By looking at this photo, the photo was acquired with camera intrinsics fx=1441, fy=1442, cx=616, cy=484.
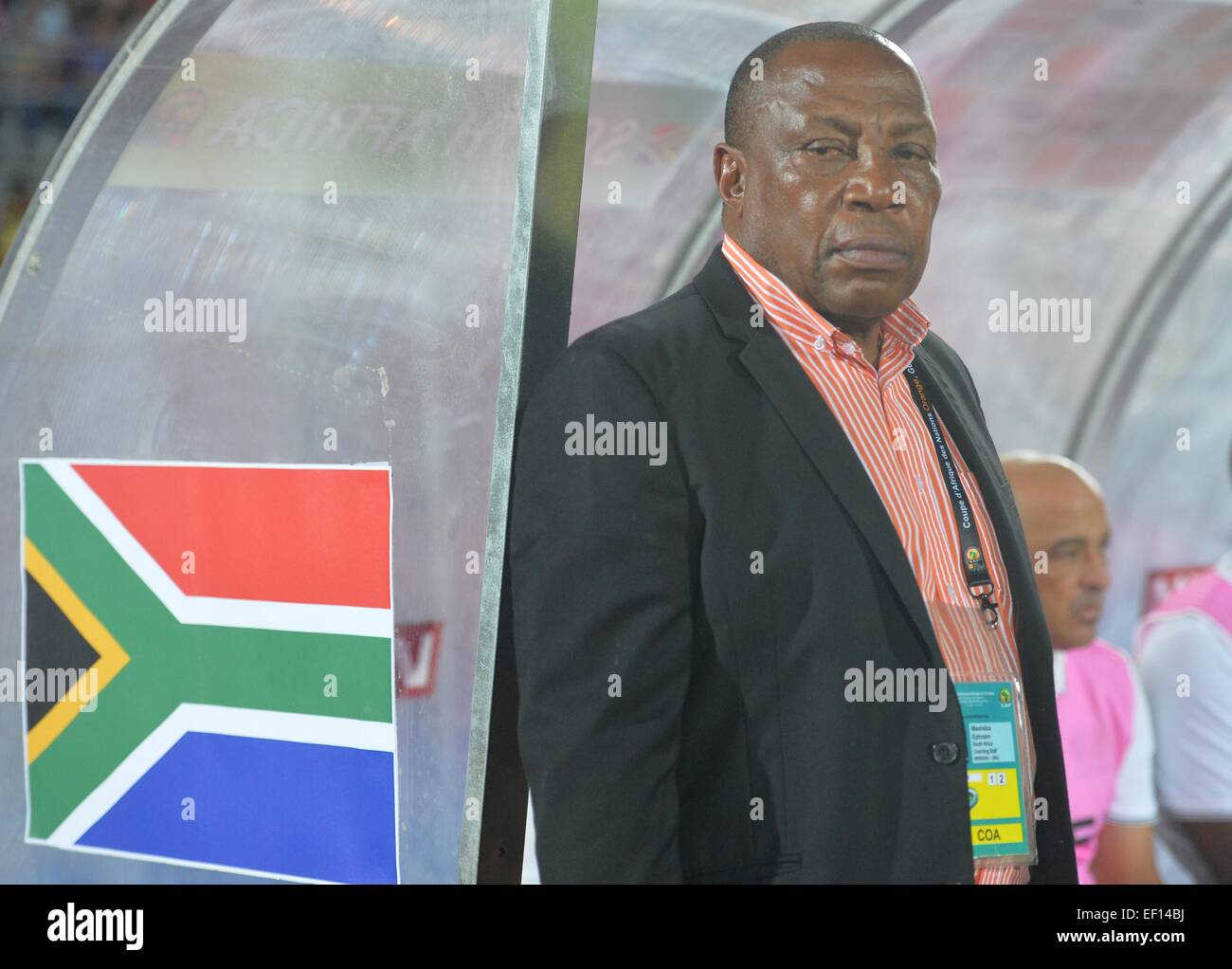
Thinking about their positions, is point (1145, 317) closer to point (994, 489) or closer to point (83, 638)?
point (994, 489)

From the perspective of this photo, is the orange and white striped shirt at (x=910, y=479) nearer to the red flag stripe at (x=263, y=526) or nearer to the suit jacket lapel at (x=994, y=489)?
the suit jacket lapel at (x=994, y=489)

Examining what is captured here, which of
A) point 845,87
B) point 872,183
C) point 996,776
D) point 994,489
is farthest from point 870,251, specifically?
point 996,776

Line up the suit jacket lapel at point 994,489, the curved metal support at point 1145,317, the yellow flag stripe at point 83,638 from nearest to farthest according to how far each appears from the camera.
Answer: the suit jacket lapel at point 994,489 → the yellow flag stripe at point 83,638 → the curved metal support at point 1145,317

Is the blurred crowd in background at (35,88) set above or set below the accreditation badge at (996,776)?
above

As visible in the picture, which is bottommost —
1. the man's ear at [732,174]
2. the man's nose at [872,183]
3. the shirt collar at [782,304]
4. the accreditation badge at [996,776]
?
the accreditation badge at [996,776]

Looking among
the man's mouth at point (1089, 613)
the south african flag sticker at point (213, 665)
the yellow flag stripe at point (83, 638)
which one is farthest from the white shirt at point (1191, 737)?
the yellow flag stripe at point (83, 638)

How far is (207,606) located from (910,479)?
1.10m

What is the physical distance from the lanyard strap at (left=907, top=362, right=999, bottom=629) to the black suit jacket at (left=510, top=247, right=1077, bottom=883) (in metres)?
0.16

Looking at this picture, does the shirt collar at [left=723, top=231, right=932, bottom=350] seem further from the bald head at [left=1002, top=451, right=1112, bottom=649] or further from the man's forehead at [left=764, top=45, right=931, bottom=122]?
the bald head at [left=1002, top=451, right=1112, bottom=649]

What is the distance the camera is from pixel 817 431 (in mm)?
1728

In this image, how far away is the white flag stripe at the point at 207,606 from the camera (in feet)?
6.93

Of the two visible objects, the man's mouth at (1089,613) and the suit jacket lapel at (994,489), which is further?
the man's mouth at (1089,613)

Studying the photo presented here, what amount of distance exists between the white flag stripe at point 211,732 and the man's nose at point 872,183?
1.00 meters
